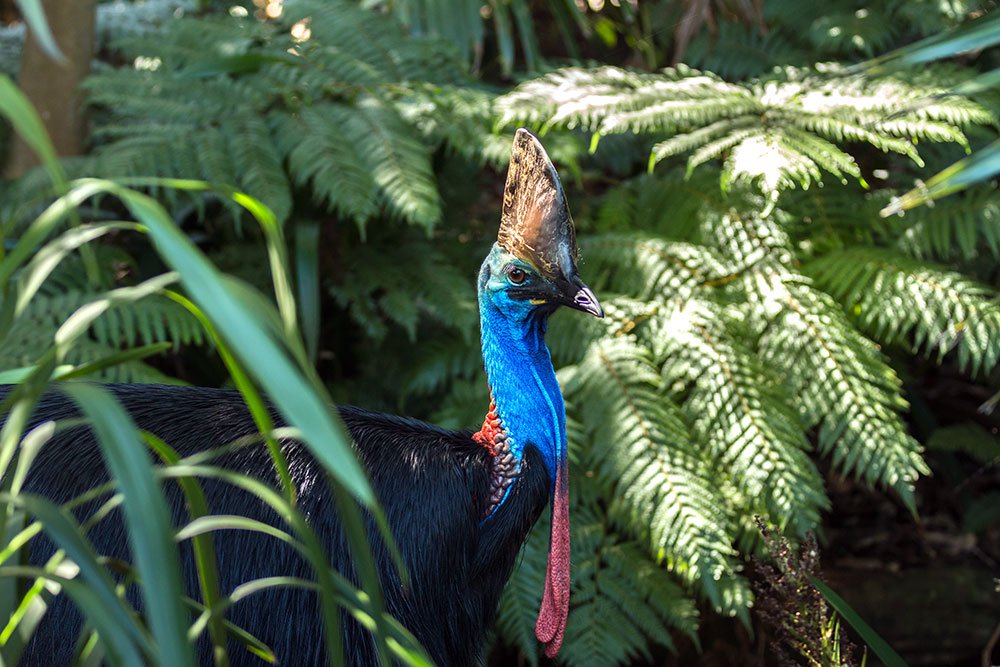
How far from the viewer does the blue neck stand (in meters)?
2.06

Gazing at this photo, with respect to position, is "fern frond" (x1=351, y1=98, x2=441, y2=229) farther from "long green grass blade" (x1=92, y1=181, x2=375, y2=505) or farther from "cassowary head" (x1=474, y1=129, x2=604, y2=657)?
"long green grass blade" (x1=92, y1=181, x2=375, y2=505)

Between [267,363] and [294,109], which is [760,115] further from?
[267,363]

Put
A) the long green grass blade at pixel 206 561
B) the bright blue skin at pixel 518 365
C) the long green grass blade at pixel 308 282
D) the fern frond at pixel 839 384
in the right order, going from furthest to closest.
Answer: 1. the long green grass blade at pixel 308 282
2. the fern frond at pixel 839 384
3. the bright blue skin at pixel 518 365
4. the long green grass blade at pixel 206 561

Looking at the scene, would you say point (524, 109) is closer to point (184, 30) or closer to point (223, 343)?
point (184, 30)

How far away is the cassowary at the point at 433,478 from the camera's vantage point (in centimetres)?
196

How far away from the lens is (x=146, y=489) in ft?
3.20

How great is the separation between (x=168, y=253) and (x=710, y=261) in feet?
7.42

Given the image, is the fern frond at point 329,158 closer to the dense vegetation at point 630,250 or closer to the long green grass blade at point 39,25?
the dense vegetation at point 630,250

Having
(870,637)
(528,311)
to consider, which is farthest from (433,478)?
(870,637)

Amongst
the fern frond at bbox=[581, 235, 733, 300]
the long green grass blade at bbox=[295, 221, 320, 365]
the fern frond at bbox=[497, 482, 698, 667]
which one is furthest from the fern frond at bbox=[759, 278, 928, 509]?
the long green grass blade at bbox=[295, 221, 320, 365]

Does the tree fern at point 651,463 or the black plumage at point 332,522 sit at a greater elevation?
the black plumage at point 332,522

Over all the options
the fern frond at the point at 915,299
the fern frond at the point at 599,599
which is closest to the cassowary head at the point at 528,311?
the fern frond at the point at 599,599

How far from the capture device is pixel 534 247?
2008 millimetres

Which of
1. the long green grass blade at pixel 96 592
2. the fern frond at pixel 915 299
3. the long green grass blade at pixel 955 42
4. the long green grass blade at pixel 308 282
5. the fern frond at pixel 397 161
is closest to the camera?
the long green grass blade at pixel 96 592
